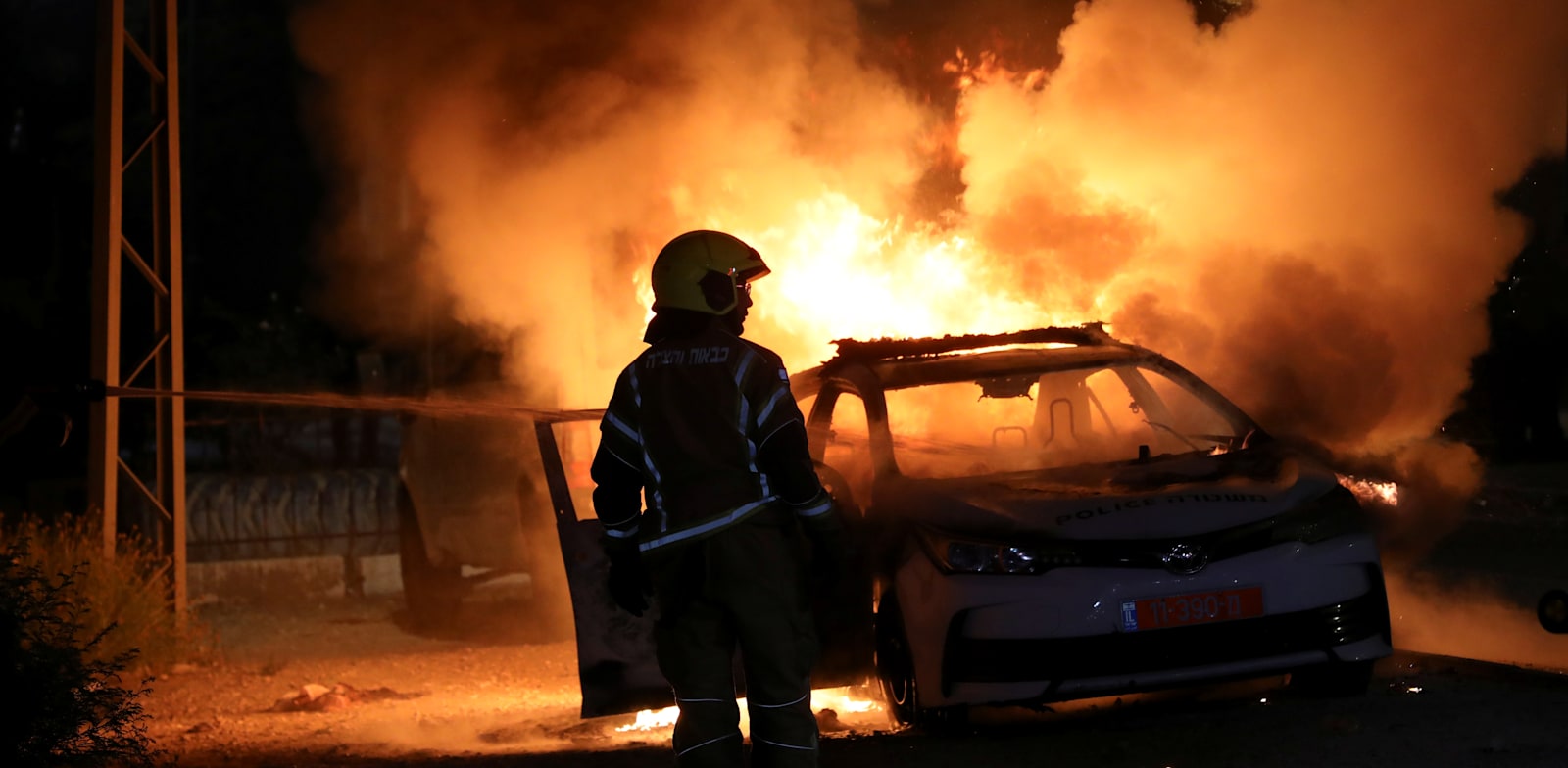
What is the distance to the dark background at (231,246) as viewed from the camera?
15336 mm

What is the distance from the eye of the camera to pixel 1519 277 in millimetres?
15172

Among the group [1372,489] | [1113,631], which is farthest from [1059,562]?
[1372,489]

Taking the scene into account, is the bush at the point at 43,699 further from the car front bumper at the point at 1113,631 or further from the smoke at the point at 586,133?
the smoke at the point at 586,133

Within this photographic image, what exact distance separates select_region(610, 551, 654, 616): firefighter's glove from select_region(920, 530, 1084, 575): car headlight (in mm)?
1352

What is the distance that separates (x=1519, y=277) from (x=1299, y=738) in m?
11.2

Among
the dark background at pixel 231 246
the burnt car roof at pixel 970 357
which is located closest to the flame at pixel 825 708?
the burnt car roof at pixel 970 357

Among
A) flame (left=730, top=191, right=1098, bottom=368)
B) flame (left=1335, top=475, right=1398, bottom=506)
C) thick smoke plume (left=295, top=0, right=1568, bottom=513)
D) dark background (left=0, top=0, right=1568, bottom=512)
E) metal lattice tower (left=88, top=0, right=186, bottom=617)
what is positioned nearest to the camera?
flame (left=1335, top=475, right=1398, bottom=506)

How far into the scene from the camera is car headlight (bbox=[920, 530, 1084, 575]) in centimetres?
566

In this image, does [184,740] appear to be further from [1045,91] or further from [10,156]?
[10,156]

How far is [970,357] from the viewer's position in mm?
7133

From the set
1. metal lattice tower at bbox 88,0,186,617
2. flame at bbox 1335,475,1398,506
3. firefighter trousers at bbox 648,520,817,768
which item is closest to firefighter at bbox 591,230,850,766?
firefighter trousers at bbox 648,520,817,768

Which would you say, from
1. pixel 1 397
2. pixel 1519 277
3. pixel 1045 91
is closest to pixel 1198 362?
pixel 1045 91

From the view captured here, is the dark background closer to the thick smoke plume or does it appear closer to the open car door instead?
the thick smoke plume

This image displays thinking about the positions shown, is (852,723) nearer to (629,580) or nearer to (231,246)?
(629,580)
